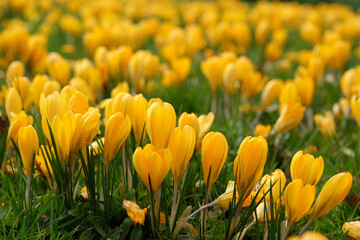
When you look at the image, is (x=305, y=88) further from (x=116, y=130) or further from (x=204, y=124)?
(x=116, y=130)

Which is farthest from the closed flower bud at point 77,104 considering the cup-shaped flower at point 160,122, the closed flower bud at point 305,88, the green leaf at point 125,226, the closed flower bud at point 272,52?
the closed flower bud at point 272,52

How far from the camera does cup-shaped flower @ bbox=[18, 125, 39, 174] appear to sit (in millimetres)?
1241

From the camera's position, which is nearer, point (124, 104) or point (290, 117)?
point (124, 104)

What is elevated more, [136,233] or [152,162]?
[152,162]

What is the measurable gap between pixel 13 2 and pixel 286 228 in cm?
482

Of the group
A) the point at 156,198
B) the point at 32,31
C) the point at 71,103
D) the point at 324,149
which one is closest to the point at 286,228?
the point at 156,198

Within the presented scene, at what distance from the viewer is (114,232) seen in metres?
1.26

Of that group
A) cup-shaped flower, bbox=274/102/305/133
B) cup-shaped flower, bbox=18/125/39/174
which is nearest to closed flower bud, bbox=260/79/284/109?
cup-shaped flower, bbox=274/102/305/133

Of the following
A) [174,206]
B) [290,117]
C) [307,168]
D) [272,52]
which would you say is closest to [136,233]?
[174,206]

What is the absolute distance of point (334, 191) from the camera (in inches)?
44.4

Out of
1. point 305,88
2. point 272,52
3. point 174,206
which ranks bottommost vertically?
point 272,52

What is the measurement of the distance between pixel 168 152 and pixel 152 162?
45mm

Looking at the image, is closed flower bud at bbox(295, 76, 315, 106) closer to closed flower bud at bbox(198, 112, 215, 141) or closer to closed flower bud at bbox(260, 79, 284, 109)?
closed flower bud at bbox(260, 79, 284, 109)

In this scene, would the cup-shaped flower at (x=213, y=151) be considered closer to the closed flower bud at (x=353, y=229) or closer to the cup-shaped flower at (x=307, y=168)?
the cup-shaped flower at (x=307, y=168)
